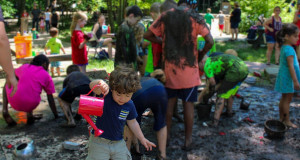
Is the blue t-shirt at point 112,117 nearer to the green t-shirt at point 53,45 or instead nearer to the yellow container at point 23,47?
the green t-shirt at point 53,45

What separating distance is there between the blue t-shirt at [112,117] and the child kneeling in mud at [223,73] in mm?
2105

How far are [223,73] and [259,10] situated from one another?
1153cm

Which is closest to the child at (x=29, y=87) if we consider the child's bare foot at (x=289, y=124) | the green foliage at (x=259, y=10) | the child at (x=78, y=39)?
the child at (x=78, y=39)

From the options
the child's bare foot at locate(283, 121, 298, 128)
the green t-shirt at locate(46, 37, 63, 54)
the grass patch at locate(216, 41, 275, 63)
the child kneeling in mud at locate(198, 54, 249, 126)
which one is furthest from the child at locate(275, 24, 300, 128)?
the green t-shirt at locate(46, 37, 63, 54)

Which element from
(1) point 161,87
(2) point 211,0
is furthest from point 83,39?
(2) point 211,0

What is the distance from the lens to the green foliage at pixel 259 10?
47.2ft

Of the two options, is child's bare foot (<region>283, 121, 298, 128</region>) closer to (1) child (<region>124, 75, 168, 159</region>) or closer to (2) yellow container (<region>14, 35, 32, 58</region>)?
(1) child (<region>124, 75, 168, 159</region>)

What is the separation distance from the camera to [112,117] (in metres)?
2.43

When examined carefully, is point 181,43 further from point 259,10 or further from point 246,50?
point 259,10

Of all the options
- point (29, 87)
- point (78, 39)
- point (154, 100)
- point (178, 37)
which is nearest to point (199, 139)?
point (154, 100)

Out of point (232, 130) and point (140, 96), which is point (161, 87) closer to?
point (140, 96)

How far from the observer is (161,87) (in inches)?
122

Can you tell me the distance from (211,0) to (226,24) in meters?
13.4

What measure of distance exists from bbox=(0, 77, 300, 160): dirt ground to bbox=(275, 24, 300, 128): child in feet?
2.04
